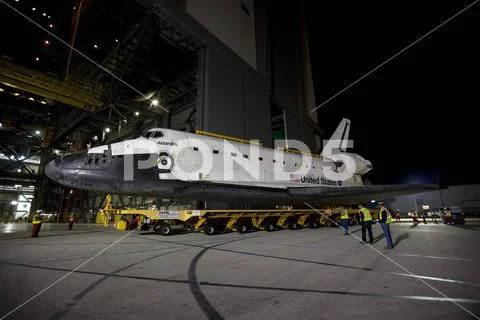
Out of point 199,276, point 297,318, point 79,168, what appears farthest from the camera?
point 79,168

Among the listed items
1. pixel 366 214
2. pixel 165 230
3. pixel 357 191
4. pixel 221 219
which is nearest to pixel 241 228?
pixel 221 219

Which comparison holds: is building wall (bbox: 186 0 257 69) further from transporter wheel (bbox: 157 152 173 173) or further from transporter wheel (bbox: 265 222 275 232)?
transporter wheel (bbox: 265 222 275 232)

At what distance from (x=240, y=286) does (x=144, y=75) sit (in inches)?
946

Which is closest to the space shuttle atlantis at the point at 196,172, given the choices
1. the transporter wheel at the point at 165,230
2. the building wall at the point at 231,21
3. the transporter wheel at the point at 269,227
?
the transporter wheel at the point at 269,227

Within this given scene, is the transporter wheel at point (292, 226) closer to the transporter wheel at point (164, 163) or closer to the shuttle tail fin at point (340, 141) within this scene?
the transporter wheel at point (164, 163)

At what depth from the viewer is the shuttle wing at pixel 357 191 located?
9.20 m

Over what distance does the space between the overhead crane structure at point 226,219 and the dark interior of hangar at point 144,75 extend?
6.47m

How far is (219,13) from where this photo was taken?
17547 millimetres

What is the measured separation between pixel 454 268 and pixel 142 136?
9123 mm

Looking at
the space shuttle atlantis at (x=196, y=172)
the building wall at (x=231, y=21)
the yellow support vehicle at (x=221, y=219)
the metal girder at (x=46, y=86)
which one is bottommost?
the yellow support vehicle at (x=221, y=219)

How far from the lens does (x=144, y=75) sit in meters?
22.8

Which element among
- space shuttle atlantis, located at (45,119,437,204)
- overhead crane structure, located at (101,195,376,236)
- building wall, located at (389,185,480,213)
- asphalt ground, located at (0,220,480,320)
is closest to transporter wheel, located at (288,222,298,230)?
overhead crane structure, located at (101,195,376,236)

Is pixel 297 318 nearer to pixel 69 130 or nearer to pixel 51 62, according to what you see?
pixel 69 130

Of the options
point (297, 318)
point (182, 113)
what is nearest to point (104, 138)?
point (182, 113)
